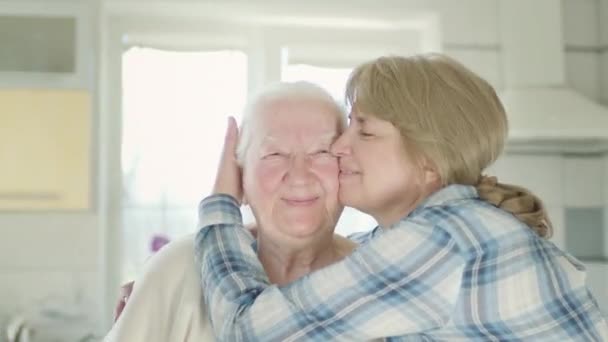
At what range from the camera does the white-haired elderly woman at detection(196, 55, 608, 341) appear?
3.26 ft

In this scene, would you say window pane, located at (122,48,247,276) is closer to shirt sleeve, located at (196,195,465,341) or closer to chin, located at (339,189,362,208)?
chin, located at (339,189,362,208)

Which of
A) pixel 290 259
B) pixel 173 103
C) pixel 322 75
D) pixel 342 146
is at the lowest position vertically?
pixel 290 259

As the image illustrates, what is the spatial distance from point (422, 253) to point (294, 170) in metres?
0.31

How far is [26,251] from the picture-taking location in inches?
101

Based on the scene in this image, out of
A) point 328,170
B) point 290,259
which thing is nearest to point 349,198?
point 328,170

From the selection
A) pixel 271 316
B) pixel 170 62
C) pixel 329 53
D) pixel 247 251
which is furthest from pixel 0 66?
pixel 271 316

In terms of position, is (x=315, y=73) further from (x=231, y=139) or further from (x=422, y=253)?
(x=422, y=253)

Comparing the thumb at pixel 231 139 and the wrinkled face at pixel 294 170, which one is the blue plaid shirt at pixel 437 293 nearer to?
the wrinkled face at pixel 294 170

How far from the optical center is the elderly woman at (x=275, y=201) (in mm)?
1146

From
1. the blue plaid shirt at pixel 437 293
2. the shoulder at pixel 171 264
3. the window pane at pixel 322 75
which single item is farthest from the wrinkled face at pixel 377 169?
the window pane at pixel 322 75

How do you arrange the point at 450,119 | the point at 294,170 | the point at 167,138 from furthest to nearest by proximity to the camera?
the point at 167,138 → the point at 294,170 → the point at 450,119

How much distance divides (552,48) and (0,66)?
6.57 ft

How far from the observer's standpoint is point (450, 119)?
1.12 m

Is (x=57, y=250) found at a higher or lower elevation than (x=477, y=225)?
lower
